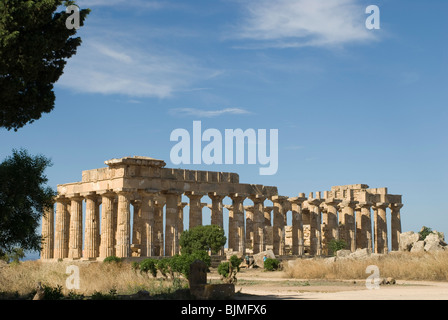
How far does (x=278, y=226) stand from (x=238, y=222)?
17.6 feet

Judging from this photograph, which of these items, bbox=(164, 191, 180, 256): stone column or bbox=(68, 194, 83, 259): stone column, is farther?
bbox=(68, 194, 83, 259): stone column

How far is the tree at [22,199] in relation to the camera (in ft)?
70.7

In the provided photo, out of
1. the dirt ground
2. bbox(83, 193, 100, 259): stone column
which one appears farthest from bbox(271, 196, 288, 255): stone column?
the dirt ground

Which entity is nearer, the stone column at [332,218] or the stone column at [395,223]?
the stone column at [332,218]

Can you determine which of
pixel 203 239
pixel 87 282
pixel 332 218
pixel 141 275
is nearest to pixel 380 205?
pixel 332 218

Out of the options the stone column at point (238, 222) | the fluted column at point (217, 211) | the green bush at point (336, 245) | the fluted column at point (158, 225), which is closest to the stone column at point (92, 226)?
the fluted column at point (158, 225)

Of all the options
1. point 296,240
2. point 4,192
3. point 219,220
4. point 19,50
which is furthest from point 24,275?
point 296,240

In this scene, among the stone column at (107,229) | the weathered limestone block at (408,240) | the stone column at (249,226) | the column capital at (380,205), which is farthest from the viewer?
the column capital at (380,205)

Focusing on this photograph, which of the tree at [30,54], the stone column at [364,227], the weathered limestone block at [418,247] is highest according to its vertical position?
the tree at [30,54]

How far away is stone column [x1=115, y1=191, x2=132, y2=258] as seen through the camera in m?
41.5

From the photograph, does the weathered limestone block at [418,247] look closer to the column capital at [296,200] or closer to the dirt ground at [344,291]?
the dirt ground at [344,291]

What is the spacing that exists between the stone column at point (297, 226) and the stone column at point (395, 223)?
10800mm

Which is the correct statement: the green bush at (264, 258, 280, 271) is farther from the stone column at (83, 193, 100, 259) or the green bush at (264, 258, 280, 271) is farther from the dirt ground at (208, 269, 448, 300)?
the stone column at (83, 193, 100, 259)

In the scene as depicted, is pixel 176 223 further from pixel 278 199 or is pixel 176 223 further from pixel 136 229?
pixel 278 199
